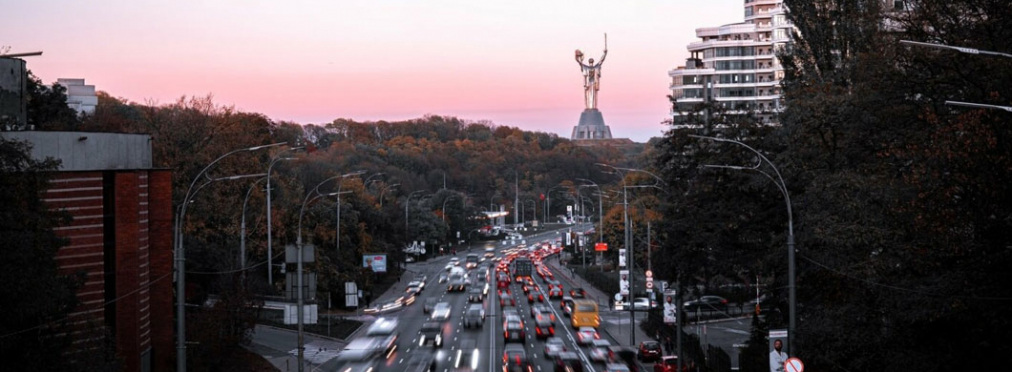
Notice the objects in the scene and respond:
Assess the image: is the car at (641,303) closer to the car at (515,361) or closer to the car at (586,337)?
the car at (586,337)

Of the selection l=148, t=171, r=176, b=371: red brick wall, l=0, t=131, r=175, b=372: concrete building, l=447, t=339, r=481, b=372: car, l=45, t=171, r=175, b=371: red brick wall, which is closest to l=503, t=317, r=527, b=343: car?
l=447, t=339, r=481, b=372: car

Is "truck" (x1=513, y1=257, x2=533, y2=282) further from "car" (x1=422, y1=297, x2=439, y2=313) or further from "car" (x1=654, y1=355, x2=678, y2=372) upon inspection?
"car" (x1=654, y1=355, x2=678, y2=372)

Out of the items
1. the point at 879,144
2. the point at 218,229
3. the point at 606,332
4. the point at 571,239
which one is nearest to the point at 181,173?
the point at 218,229

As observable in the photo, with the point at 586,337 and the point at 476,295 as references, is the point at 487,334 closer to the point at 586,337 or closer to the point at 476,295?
the point at 586,337

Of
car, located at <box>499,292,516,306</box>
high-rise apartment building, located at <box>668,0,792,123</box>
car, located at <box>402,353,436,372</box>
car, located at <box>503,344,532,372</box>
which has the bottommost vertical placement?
car, located at <box>499,292,516,306</box>

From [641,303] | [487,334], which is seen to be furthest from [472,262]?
[487,334]

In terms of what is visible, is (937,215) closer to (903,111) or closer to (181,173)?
(903,111)

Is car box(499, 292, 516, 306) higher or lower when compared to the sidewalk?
higher


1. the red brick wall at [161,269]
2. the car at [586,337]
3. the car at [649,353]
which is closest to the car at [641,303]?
the car at [586,337]
